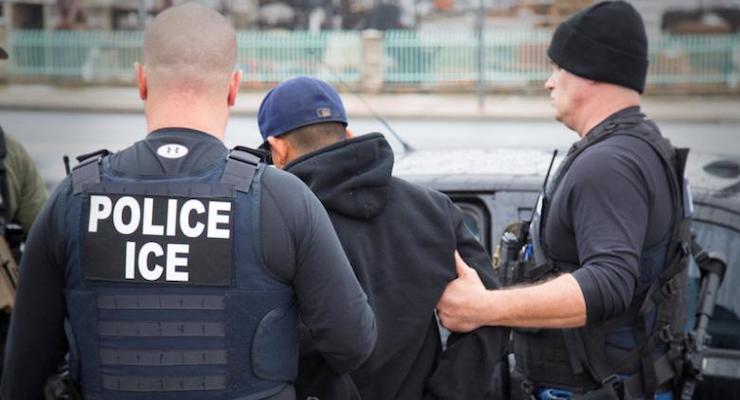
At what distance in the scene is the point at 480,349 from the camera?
9.02 feet

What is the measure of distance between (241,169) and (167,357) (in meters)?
0.42

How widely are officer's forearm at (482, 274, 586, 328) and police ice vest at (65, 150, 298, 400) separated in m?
0.74

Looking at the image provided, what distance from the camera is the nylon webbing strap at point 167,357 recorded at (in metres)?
2.14

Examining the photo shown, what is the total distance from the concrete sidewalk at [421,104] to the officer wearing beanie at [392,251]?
1953 centimetres

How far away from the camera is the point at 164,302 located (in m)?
2.13

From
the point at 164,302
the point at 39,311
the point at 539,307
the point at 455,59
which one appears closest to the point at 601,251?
the point at 539,307

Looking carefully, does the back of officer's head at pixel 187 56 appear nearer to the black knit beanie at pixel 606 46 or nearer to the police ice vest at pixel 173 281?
the police ice vest at pixel 173 281

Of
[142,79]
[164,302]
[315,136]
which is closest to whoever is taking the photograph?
[164,302]

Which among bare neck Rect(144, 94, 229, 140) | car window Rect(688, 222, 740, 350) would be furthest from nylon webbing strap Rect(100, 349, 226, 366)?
car window Rect(688, 222, 740, 350)

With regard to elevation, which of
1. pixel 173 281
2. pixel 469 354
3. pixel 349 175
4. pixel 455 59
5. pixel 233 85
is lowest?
pixel 455 59

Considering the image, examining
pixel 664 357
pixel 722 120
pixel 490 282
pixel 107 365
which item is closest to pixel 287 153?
pixel 490 282

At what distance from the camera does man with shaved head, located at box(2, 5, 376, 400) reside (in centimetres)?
214

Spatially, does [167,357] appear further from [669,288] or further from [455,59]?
[455,59]

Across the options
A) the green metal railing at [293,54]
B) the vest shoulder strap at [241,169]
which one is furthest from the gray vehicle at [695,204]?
the green metal railing at [293,54]
